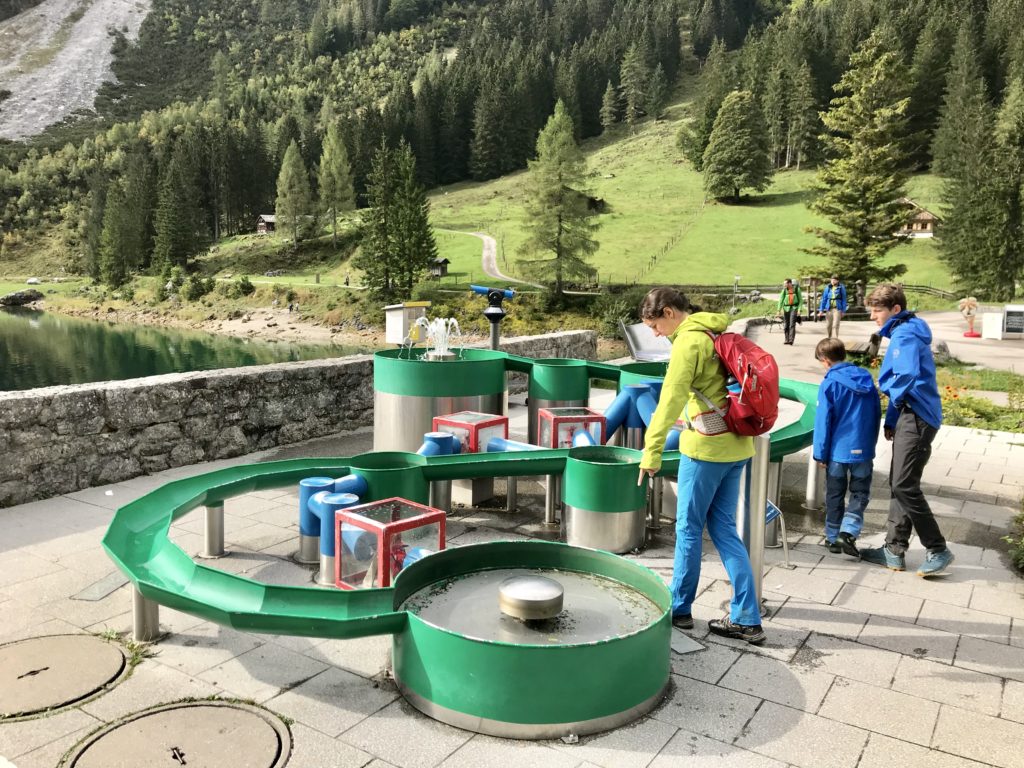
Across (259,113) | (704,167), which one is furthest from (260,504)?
(259,113)

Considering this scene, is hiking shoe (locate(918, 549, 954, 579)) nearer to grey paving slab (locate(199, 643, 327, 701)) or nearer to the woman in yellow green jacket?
the woman in yellow green jacket

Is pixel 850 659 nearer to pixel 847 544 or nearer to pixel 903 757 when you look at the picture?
pixel 903 757

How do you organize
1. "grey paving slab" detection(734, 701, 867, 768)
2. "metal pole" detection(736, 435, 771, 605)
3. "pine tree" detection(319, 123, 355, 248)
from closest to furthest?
1. "grey paving slab" detection(734, 701, 867, 768)
2. "metal pole" detection(736, 435, 771, 605)
3. "pine tree" detection(319, 123, 355, 248)

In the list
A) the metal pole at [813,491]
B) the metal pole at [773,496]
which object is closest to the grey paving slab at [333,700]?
the metal pole at [773,496]

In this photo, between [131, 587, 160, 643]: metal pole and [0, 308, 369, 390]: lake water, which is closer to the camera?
[131, 587, 160, 643]: metal pole

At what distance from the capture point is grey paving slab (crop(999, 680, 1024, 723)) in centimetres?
Result: 396

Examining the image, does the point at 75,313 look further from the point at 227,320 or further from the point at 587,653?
the point at 587,653

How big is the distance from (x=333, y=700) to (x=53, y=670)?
1.56 metres

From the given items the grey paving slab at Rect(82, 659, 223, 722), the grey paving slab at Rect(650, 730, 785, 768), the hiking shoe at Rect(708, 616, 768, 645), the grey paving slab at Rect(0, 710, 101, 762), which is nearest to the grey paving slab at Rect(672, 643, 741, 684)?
the hiking shoe at Rect(708, 616, 768, 645)

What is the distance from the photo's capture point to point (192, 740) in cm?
361

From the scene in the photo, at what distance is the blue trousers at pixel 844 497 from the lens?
6481 millimetres

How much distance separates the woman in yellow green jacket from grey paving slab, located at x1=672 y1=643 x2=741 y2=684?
0.19 m

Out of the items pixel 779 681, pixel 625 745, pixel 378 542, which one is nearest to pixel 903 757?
pixel 779 681

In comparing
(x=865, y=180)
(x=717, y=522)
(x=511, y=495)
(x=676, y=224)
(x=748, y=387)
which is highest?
(x=865, y=180)
